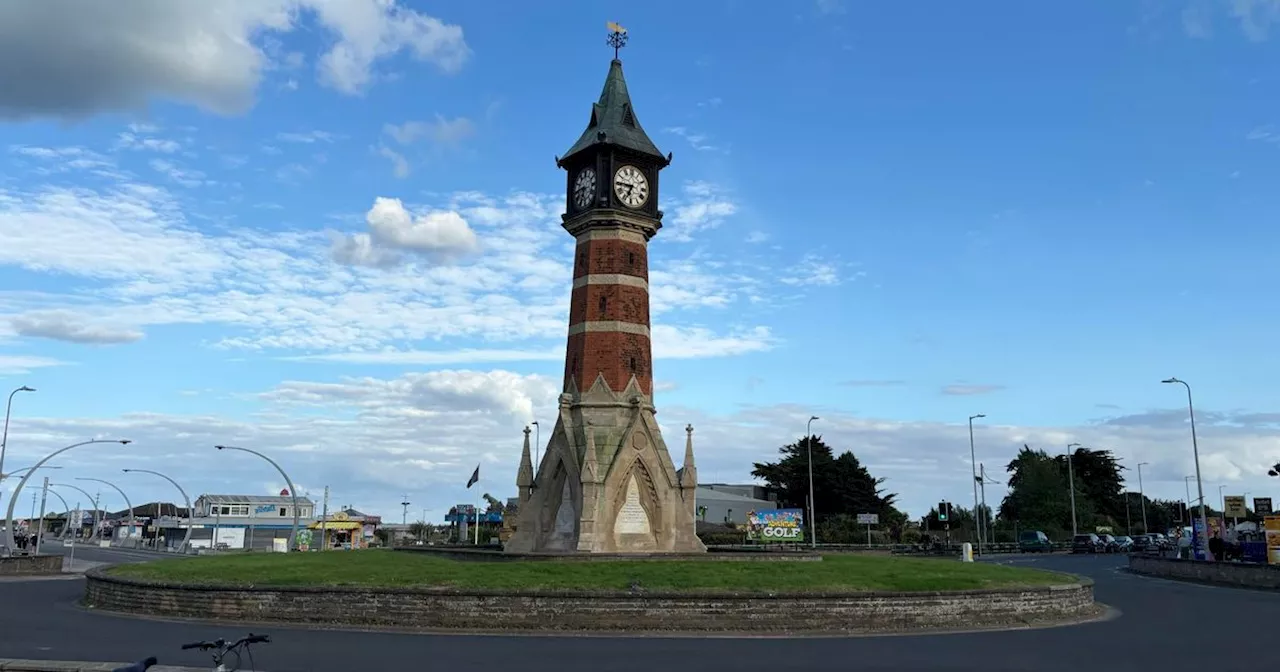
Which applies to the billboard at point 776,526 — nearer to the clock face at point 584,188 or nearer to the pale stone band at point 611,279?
the pale stone band at point 611,279

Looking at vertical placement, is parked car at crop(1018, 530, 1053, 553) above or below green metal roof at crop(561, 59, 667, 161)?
below

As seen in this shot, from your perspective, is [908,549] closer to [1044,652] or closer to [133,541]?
[1044,652]

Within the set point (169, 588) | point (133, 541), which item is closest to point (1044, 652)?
point (169, 588)

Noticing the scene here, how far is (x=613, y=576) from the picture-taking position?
25719 mm

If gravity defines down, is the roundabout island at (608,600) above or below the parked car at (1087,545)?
above

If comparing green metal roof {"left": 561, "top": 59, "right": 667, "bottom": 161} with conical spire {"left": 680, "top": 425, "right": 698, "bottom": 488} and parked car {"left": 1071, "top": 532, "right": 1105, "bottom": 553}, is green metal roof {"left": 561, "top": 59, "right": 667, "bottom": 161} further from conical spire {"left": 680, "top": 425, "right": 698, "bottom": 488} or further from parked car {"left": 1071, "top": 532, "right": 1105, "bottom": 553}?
parked car {"left": 1071, "top": 532, "right": 1105, "bottom": 553}

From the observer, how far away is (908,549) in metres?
72.2

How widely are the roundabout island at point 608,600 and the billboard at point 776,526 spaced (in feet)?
120

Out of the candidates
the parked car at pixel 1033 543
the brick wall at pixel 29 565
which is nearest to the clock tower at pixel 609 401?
the brick wall at pixel 29 565

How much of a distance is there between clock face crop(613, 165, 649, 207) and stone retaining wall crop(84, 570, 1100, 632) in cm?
1902

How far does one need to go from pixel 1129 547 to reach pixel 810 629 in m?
76.0

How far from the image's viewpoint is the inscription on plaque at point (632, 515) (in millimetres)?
34281

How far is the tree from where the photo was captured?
98.4m

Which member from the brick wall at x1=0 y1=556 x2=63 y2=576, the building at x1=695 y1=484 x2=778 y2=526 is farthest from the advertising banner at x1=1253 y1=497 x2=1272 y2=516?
the brick wall at x1=0 y1=556 x2=63 y2=576
